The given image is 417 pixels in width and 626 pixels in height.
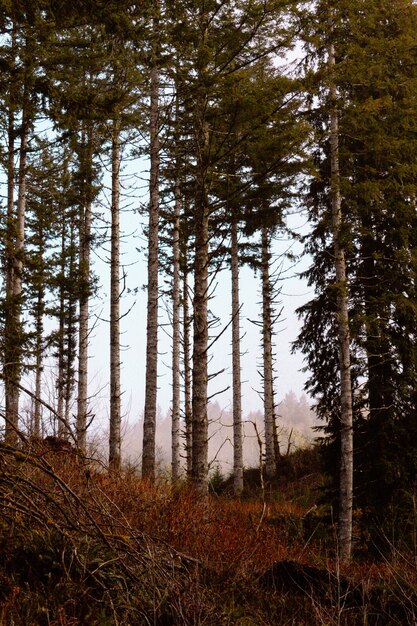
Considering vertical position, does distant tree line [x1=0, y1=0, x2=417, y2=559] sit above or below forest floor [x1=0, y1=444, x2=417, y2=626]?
above

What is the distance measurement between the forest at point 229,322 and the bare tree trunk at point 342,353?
0.15 ft

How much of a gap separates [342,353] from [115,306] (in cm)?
679

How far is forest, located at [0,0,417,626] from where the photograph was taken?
12.3 feet

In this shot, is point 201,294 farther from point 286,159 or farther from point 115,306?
point 115,306

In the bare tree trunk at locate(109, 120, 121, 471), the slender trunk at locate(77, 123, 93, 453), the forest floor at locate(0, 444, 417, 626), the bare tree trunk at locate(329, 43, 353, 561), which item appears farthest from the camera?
the slender trunk at locate(77, 123, 93, 453)

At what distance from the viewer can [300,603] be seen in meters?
4.15

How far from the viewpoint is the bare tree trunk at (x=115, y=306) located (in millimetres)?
13773

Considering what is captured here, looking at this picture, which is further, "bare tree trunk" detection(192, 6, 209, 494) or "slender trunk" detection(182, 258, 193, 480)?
"slender trunk" detection(182, 258, 193, 480)

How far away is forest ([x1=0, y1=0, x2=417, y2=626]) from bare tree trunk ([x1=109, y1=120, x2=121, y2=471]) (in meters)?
0.06

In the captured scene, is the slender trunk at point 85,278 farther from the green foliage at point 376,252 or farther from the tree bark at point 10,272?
the green foliage at point 376,252

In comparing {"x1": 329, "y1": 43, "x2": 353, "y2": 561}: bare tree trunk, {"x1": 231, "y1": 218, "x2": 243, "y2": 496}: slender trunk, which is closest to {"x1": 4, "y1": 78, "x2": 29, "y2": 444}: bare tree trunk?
{"x1": 329, "y1": 43, "x2": 353, "y2": 561}: bare tree trunk

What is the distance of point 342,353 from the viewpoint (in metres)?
10.0

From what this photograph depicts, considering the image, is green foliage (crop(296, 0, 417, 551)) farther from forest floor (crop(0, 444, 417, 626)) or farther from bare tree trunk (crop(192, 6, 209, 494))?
forest floor (crop(0, 444, 417, 626))

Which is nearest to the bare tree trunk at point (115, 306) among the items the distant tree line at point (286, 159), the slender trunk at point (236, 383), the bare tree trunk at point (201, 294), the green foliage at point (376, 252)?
the distant tree line at point (286, 159)
